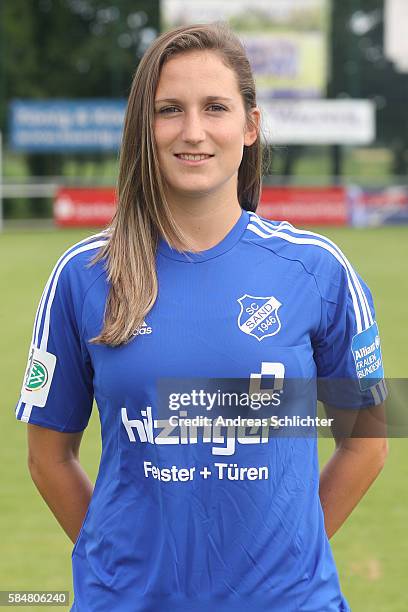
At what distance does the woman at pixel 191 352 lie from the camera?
6.38 ft

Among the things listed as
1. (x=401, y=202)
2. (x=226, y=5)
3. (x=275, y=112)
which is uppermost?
(x=226, y=5)

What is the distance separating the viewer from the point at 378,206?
83.2ft

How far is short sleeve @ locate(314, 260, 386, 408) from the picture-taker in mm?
2076

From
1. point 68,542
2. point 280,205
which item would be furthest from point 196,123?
point 280,205

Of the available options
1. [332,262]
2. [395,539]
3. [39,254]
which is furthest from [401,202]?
Answer: [332,262]

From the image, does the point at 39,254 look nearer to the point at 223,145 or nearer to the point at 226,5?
the point at 226,5

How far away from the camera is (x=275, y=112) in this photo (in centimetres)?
2642

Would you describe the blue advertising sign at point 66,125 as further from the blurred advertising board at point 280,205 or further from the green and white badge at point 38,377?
the green and white badge at point 38,377

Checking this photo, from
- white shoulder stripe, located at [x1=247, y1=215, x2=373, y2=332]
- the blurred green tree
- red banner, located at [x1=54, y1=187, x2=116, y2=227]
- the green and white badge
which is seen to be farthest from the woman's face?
the blurred green tree

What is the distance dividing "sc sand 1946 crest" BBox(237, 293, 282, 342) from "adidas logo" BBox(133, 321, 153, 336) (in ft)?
0.53

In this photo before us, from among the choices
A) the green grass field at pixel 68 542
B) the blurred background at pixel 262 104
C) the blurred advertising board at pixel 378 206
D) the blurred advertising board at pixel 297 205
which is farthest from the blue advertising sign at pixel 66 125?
the green grass field at pixel 68 542

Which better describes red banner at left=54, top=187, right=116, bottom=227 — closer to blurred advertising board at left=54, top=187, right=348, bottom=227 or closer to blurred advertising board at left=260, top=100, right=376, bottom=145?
blurred advertising board at left=54, top=187, right=348, bottom=227

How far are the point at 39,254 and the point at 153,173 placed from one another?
17121mm

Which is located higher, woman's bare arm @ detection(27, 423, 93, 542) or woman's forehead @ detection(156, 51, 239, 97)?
woman's forehead @ detection(156, 51, 239, 97)
